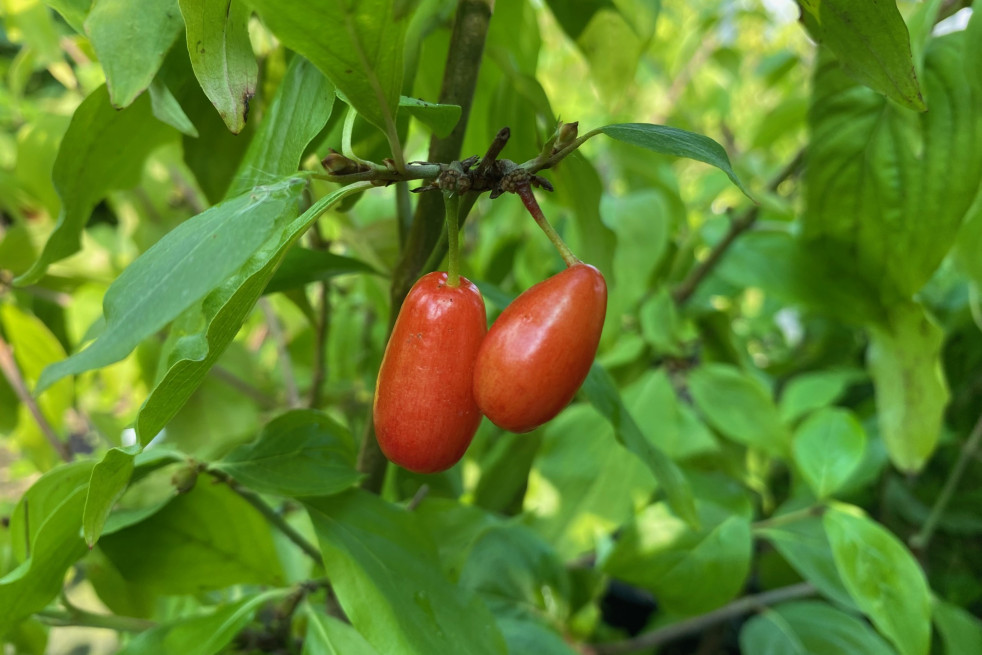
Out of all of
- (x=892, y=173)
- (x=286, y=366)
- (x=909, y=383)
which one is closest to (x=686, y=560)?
(x=909, y=383)

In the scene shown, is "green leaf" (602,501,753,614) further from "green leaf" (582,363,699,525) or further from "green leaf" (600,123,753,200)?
"green leaf" (600,123,753,200)

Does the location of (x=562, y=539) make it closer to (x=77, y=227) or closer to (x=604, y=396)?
(x=604, y=396)

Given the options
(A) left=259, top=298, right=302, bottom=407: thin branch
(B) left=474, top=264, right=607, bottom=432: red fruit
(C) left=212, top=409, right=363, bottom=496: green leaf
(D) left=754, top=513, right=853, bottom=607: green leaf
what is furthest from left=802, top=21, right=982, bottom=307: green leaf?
(A) left=259, top=298, right=302, bottom=407: thin branch

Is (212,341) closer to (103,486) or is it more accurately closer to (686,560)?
(103,486)

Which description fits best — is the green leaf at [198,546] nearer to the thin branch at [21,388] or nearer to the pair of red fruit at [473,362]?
the pair of red fruit at [473,362]

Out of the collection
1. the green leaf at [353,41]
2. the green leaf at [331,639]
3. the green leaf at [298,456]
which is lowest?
the green leaf at [331,639]

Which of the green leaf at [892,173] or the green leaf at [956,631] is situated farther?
the green leaf at [956,631]

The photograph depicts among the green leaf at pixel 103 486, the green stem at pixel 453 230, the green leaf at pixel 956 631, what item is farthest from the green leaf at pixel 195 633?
the green leaf at pixel 956 631
